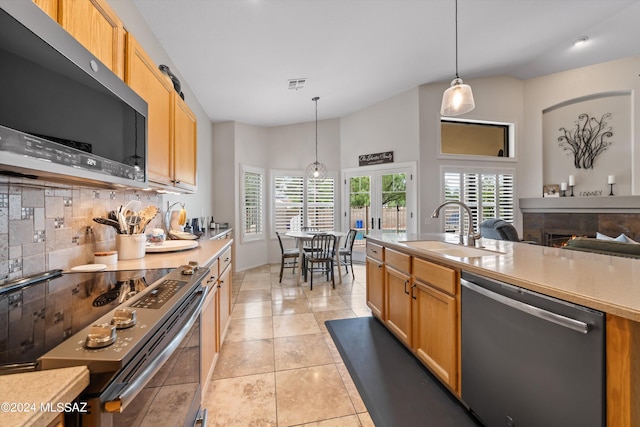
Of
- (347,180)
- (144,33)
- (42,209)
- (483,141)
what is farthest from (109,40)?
(483,141)

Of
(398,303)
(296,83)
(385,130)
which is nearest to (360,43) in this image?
(296,83)

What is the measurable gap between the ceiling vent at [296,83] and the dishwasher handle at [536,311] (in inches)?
142

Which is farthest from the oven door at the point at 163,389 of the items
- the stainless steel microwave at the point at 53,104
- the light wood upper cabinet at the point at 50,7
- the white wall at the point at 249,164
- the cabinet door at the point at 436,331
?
the white wall at the point at 249,164

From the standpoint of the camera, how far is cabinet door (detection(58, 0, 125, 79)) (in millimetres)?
1011

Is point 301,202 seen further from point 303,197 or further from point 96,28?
point 96,28

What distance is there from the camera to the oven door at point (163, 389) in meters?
0.55

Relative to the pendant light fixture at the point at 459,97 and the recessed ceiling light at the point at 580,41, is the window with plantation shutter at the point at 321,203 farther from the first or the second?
the recessed ceiling light at the point at 580,41

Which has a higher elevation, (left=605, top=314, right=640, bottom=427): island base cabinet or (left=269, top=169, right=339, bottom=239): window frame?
(left=269, top=169, right=339, bottom=239): window frame

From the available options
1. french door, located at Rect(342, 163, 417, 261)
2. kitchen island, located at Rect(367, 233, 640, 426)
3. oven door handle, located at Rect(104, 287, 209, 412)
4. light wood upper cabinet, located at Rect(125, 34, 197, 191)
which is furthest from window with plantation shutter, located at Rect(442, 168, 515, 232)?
oven door handle, located at Rect(104, 287, 209, 412)

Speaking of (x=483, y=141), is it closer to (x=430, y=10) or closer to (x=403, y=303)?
(x=430, y=10)

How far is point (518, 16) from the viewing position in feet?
10.3

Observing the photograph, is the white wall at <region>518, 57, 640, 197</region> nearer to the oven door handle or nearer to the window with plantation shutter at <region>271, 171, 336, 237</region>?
the window with plantation shutter at <region>271, 171, 336, 237</region>

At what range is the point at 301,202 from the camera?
5.85 metres

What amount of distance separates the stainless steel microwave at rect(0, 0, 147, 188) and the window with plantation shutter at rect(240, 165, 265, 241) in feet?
13.5
